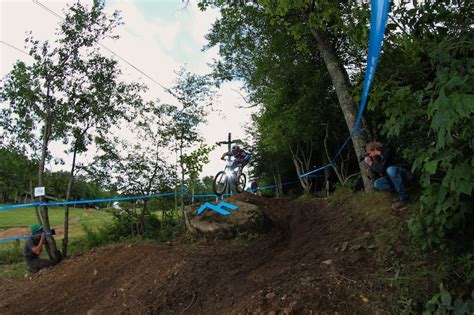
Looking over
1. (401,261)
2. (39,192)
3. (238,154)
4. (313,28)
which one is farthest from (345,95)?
(39,192)

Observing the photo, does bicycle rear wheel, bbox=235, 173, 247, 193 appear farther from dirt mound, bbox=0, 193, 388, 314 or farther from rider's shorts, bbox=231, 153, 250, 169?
dirt mound, bbox=0, 193, 388, 314

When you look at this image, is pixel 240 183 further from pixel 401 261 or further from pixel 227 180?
pixel 401 261

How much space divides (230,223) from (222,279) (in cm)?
176

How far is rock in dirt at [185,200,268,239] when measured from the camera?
5.48 m

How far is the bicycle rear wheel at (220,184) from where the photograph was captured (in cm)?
801

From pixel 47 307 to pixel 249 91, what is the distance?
37.9ft

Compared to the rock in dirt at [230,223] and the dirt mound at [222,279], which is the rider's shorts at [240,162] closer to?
the rock in dirt at [230,223]

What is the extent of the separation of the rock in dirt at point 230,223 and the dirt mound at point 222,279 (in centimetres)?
21

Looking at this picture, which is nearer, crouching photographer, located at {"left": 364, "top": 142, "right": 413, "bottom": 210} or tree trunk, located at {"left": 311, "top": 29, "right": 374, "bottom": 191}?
crouching photographer, located at {"left": 364, "top": 142, "right": 413, "bottom": 210}

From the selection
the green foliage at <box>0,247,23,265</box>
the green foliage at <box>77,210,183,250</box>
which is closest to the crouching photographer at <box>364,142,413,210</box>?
the green foliage at <box>77,210,183,250</box>

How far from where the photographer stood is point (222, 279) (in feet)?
12.6

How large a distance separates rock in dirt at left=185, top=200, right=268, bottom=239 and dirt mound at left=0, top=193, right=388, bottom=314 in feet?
0.68

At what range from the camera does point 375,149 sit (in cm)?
484

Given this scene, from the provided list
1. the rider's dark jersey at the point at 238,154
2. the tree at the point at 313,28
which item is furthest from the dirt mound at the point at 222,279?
the rider's dark jersey at the point at 238,154
